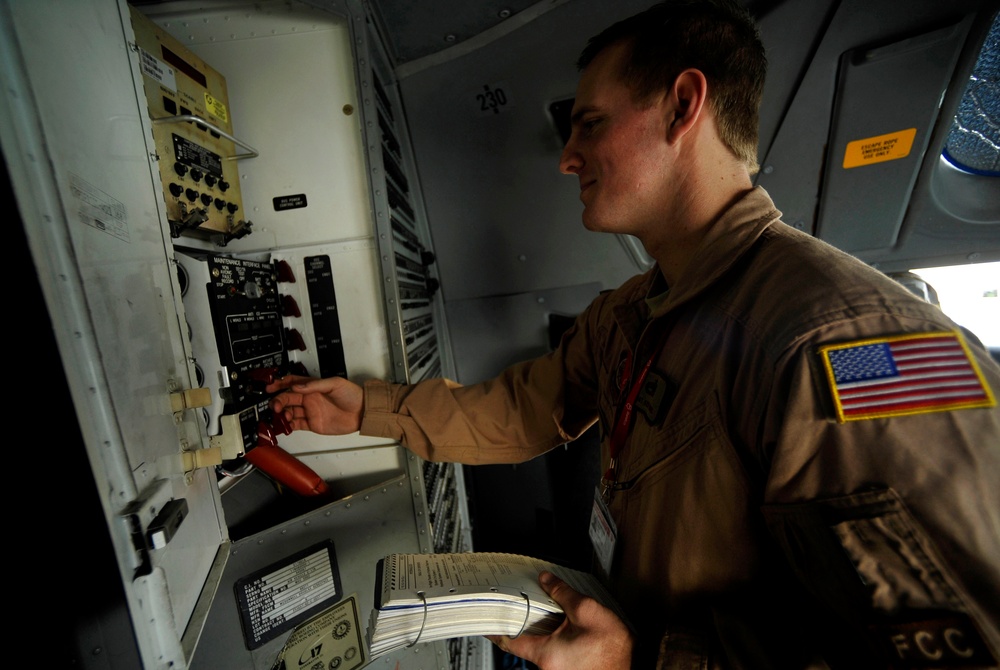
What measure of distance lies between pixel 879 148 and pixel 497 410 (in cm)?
212

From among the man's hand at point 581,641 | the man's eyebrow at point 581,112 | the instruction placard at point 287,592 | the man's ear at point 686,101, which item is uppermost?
the man's eyebrow at point 581,112

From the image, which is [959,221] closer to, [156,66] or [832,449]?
[832,449]

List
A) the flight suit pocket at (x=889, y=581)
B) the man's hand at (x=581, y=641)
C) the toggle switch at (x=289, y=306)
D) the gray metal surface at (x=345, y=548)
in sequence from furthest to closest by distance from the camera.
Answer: the toggle switch at (x=289, y=306)
the gray metal surface at (x=345, y=548)
the man's hand at (x=581, y=641)
the flight suit pocket at (x=889, y=581)

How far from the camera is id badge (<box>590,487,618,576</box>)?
1011 millimetres

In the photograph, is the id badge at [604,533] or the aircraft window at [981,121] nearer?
the id badge at [604,533]

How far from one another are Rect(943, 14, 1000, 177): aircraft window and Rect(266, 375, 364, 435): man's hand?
285 centimetres

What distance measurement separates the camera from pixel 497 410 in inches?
62.3

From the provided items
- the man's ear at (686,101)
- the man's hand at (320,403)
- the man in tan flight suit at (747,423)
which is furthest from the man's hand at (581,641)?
the man's ear at (686,101)

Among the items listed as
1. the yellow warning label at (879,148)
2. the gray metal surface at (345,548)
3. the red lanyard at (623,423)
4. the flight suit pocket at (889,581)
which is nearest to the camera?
the flight suit pocket at (889,581)

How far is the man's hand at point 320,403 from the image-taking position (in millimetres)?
1456

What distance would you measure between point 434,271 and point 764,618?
2.21 meters

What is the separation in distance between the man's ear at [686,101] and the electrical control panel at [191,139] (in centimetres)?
128

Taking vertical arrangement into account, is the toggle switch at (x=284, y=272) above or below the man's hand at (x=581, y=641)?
above

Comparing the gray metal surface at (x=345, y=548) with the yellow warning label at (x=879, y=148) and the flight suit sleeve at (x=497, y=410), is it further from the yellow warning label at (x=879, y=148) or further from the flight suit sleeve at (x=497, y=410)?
the yellow warning label at (x=879, y=148)
